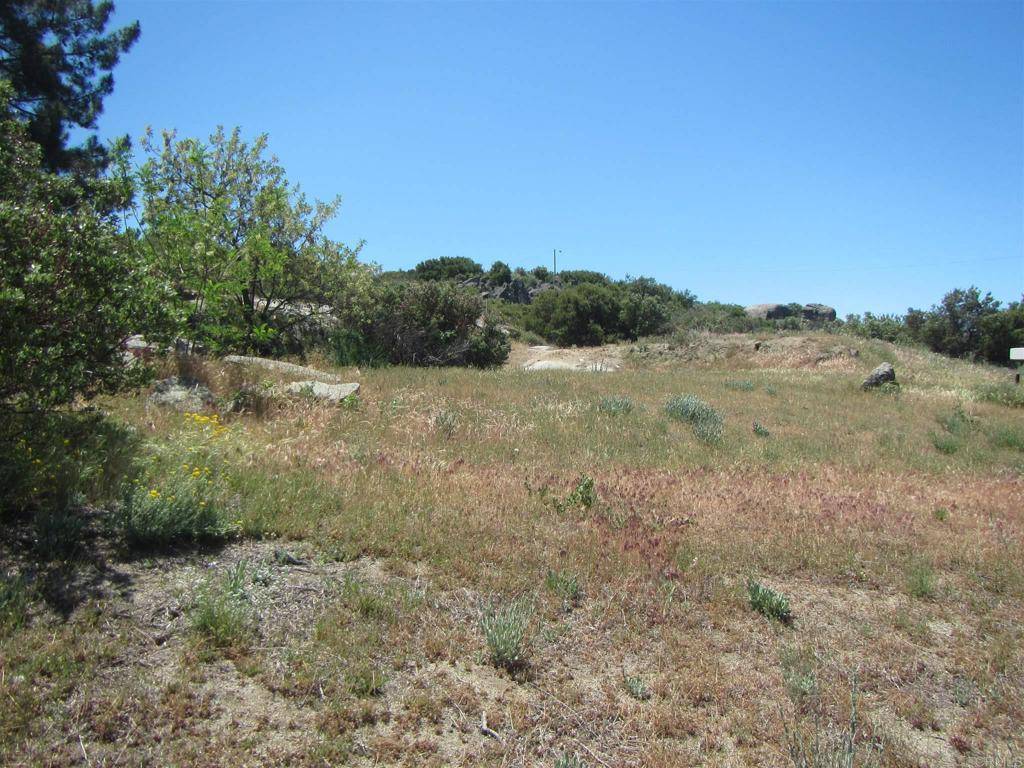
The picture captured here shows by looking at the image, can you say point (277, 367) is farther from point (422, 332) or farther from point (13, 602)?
point (13, 602)

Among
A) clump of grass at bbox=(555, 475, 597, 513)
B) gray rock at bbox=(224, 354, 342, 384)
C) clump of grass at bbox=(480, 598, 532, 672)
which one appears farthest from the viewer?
gray rock at bbox=(224, 354, 342, 384)

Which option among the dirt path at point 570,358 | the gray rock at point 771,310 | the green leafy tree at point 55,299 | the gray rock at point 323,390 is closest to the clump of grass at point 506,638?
the green leafy tree at point 55,299

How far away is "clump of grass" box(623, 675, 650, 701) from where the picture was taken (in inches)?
161

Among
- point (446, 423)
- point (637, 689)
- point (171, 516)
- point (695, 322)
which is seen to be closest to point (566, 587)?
point (637, 689)

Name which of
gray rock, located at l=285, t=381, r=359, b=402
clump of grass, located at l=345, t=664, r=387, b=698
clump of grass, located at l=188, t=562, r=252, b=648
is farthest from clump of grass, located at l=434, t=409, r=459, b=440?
clump of grass, located at l=345, t=664, r=387, b=698

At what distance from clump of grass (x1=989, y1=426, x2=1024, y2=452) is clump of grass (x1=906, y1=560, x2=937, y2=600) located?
909 centimetres

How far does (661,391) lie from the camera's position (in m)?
16.6

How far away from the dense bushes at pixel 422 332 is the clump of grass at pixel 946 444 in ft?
45.6

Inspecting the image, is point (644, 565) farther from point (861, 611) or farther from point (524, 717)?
point (524, 717)

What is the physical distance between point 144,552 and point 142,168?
43.2 ft

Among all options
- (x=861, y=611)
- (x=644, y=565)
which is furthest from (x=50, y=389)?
(x=861, y=611)

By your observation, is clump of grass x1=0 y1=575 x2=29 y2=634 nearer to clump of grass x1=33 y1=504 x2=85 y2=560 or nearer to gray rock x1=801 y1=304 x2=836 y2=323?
clump of grass x1=33 y1=504 x2=85 y2=560

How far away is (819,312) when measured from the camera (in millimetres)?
67812

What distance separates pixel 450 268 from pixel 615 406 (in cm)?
5940
